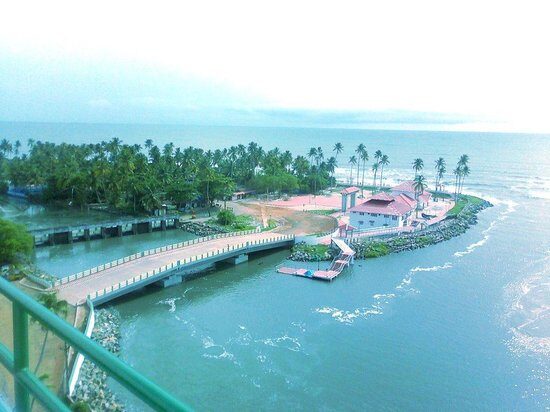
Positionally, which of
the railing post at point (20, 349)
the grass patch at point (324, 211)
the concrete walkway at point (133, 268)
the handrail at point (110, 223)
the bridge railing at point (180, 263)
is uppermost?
the railing post at point (20, 349)

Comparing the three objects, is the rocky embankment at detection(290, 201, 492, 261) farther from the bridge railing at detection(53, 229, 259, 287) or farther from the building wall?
the bridge railing at detection(53, 229, 259, 287)

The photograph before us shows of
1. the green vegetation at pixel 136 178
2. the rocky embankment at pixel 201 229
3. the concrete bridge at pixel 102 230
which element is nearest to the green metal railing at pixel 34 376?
the concrete bridge at pixel 102 230

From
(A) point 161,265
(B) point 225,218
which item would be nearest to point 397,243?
(B) point 225,218

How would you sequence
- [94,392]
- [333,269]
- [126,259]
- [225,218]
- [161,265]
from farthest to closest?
1. [225,218]
2. [333,269]
3. [126,259]
4. [161,265]
5. [94,392]

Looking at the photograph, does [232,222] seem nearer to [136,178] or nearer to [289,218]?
[289,218]


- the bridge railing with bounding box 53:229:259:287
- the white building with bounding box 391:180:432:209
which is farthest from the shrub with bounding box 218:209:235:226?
the white building with bounding box 391:180:432:209

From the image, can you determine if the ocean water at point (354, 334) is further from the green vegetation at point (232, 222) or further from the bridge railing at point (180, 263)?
the green vegetation at point (232, 222)

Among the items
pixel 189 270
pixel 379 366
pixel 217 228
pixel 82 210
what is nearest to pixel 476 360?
pixel 379 366

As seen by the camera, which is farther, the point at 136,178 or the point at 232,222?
the point at 136,178
